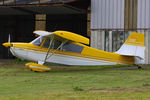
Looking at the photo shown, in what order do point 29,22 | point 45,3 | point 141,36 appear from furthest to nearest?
point 29,22 < point 45,3 < point 141,36

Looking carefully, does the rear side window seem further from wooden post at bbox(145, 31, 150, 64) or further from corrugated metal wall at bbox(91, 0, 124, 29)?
wooden post at bbox(145, 31, 150, 64)

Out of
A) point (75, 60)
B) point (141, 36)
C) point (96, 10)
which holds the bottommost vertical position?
point (75, 60)

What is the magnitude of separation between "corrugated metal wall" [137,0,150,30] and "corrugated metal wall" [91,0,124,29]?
1223 millimetres

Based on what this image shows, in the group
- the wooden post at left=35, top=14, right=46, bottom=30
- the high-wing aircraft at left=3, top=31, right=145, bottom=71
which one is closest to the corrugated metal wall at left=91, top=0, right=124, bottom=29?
the high-wing aircraft at left=3, top=31, right=145, bottom=71

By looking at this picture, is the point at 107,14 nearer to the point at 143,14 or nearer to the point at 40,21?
the point at 143,14

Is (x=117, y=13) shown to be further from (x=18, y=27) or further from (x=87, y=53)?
(x=18, y=27)

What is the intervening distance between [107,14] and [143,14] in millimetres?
2590

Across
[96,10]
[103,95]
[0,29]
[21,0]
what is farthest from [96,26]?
[103,95]

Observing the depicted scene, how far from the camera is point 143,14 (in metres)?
22.3

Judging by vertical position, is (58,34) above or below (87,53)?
above

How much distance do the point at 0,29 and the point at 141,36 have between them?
1709cm

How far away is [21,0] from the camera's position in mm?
23875

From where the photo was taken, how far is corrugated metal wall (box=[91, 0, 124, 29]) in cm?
2297

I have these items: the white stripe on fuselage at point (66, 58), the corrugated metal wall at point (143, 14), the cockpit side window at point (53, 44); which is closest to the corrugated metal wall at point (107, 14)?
the corrugated metal wall at point (143, 14)
